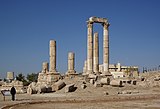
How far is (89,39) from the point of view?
37.3 meters

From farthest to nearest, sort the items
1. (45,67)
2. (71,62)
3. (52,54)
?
(45,67) < (71,62) < (52,54)

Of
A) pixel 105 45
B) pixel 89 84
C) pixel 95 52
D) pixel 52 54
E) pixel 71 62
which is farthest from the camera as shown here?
pixel 95 52

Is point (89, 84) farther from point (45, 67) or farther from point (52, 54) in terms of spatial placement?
point (45, 67)

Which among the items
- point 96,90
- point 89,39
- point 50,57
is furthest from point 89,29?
point 96,90

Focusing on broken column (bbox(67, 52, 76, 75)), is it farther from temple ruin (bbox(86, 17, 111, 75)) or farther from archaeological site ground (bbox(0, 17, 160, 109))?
temple ruin (bbox(86, 17, 111, 75))

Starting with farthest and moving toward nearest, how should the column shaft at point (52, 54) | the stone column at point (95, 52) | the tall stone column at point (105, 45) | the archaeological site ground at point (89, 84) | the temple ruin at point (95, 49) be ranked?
the stone column at point (95, 52), the tall stone column at point (105, 45), the temple ruin at point (95, 49), the column shaft at point (52, 54), the archaeological site ground at point (89, 84)

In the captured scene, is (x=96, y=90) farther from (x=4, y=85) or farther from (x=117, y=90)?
(x=4, y=85)

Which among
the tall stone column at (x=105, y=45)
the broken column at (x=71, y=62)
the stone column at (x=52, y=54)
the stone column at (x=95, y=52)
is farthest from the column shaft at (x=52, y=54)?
the tall stone column at (x=105, y=45)

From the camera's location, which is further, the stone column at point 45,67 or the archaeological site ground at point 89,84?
the stone column at point 45,67

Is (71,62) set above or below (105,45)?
below

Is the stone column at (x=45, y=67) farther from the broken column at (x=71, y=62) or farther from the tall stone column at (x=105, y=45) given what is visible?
the tall stone column at (x=105, y=45)

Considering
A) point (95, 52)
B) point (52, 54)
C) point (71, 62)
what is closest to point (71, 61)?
point (71, 62)

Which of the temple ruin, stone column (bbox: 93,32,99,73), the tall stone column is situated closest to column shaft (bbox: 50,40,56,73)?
the temple ruin

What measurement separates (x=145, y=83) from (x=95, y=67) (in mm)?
8539
